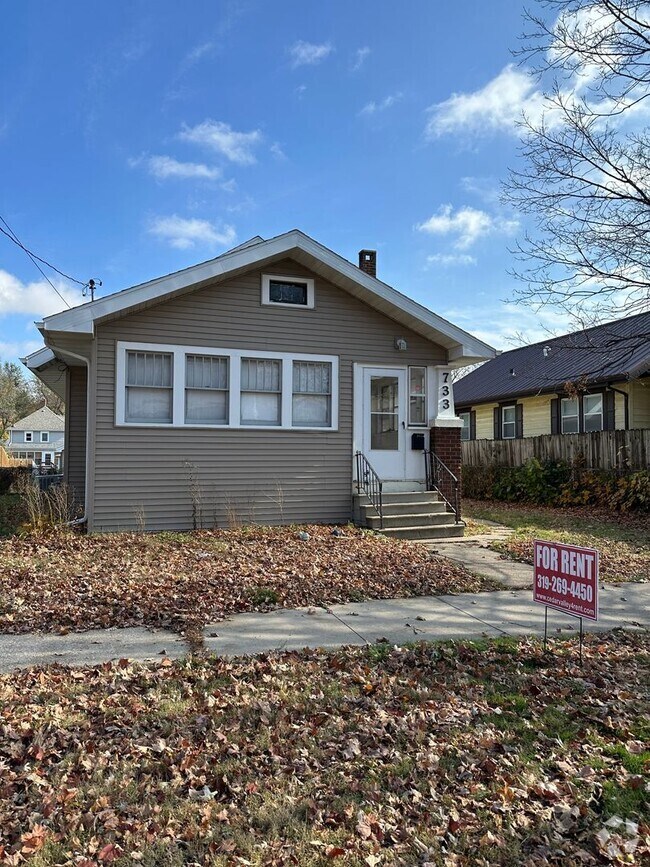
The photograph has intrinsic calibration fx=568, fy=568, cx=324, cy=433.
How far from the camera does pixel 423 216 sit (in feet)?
47.1

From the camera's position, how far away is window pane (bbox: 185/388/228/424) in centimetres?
1014

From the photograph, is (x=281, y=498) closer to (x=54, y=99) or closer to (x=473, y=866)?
(x=473, y=866)

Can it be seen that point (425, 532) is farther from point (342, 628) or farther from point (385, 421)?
point (342, 628)

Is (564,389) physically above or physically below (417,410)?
above

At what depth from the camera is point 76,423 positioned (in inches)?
529

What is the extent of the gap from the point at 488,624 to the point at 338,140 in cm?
1105

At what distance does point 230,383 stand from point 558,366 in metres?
13.4

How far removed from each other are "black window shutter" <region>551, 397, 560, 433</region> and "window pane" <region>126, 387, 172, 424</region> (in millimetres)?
13888

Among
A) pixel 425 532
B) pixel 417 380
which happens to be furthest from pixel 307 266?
pixel 425 532

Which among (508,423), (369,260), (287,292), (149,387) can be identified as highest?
(369,260)

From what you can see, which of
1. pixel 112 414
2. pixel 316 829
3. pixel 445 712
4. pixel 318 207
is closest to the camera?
pixel 316 829

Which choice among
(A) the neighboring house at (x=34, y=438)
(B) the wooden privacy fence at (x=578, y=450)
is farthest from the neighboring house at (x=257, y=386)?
(A) the neighboring house at (x=34, y=438)

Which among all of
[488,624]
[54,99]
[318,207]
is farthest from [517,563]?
[54,99]

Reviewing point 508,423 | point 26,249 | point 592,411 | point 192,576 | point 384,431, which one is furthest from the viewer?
point 508,423
